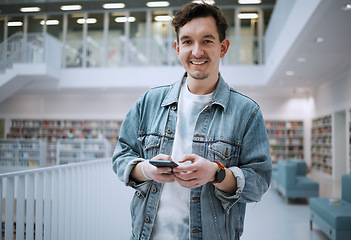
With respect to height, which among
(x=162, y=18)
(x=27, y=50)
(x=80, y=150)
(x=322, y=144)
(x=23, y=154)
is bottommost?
(x=23, y=154)

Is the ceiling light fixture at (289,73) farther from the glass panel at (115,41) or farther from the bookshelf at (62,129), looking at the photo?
the bookshelf at (62,129)

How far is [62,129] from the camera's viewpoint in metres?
14.2

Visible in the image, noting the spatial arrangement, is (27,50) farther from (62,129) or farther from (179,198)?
(179,198)

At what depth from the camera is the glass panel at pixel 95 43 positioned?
12.8m

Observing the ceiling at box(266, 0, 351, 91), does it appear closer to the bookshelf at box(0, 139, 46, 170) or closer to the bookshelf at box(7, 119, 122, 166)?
the bookshelf at box(7, 119, 122, 166)

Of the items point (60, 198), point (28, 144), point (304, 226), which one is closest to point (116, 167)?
point (60, 198)

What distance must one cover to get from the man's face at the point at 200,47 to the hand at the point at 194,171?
334 millimetres

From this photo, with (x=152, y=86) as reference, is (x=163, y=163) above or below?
below

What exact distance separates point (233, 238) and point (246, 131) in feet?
1.26

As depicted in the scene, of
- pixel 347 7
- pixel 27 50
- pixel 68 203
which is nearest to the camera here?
pixel 68 203

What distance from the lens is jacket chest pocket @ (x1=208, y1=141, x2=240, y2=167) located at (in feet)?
3.54

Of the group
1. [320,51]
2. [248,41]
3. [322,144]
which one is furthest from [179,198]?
[248,41]

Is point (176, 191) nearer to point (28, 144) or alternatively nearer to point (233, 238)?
point (233, 238)

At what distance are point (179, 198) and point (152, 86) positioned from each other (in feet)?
36.0
